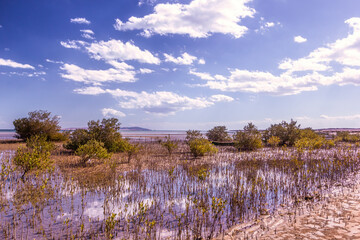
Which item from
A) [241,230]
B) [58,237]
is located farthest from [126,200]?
[241,230]

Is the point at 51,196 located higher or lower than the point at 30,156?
lower

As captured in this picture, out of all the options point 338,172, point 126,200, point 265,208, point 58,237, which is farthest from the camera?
point 338,172

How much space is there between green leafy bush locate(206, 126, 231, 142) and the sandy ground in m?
25.9

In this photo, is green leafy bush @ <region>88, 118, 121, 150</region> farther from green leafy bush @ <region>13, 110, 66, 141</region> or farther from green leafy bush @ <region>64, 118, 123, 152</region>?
green leafy bush @ <region>13, 110, 66, 141</region>

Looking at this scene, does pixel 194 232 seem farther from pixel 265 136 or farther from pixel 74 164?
pixel 265 136

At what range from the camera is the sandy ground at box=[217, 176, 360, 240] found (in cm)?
492

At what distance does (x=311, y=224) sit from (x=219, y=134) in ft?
92.6

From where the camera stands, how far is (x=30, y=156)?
33.9 ft

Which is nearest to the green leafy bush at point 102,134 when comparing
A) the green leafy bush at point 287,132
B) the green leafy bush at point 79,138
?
the green leafy bush at point 79,138

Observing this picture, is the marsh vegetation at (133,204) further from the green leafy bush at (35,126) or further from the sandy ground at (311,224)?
the green leafy bush at (35,126)

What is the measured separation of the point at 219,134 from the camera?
3350 cm

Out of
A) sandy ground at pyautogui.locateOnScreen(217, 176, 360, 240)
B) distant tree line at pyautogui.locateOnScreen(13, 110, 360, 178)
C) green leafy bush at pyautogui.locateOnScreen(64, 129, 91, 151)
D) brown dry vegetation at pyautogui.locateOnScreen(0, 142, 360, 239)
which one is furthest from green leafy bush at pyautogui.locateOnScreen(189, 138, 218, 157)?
sandy ground at pyautogui.locateOnScreen(217, 176, 360, 240)

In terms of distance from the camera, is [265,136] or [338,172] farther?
[265,136]

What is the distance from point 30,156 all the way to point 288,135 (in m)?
28.9
